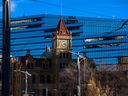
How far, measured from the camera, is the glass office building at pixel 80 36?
160625 millimetres

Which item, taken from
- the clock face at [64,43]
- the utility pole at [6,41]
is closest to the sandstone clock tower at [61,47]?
the clock face at [64,43]

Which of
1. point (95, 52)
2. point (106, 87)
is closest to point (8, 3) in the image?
point (106, 87)

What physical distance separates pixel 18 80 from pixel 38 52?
86571mm

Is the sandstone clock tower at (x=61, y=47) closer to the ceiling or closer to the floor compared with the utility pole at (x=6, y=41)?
closer to the ceiling

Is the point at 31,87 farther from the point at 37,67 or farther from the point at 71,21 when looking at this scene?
the point at 71,21

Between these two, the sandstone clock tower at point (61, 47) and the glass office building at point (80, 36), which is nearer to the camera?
the sandstone clock tower at point (61, 47)

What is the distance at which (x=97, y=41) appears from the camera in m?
164

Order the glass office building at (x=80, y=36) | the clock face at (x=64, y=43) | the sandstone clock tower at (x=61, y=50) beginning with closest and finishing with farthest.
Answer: the sandstone clock tower at (x=61, y=50) → the clock face at (x=64, y=43) → the glass office building at (x=80, y=36)

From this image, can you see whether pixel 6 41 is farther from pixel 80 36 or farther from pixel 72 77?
pixel 80 36

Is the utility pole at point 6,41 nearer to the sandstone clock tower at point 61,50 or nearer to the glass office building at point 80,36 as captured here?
the sandstone clock tower at point 61,50

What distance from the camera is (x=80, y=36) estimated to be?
555 ft

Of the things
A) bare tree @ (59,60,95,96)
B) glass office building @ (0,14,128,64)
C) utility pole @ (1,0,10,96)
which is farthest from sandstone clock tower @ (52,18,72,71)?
utility pole @ (1,0,10,96)

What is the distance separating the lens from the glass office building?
160625 mm

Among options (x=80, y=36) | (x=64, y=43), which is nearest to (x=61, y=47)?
(x=64, y=43)
